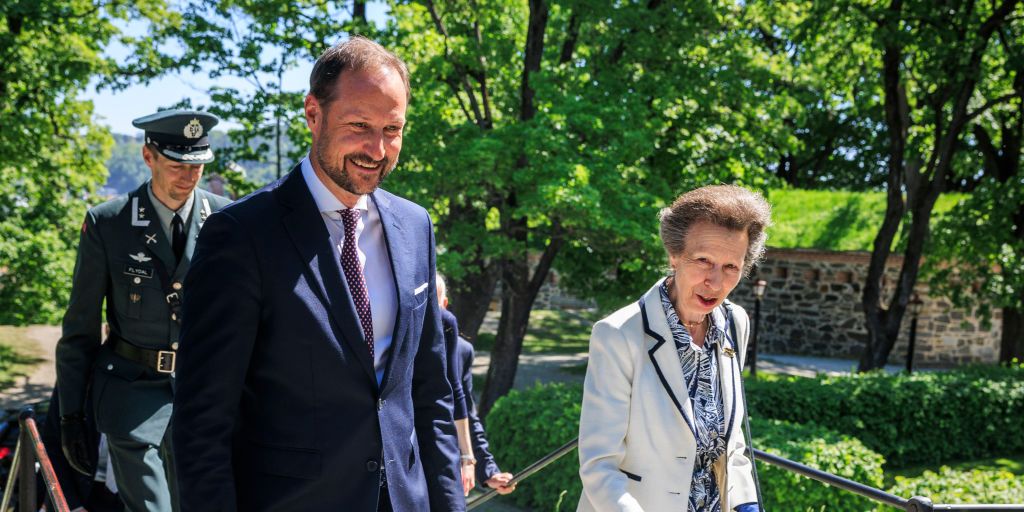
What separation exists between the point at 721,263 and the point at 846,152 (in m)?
30.7

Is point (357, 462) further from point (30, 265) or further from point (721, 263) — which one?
point (30, 265)

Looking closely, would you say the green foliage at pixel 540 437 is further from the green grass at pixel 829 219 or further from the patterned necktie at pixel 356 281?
the green grass at pixel 829 219

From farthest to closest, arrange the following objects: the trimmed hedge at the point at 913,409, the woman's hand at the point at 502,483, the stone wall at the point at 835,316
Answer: the stone wall at the point at 835,316
the trimmed hedge at the point at 913,409
the woman's hand at the point at 502,483

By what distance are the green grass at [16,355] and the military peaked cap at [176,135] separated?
12.6 m

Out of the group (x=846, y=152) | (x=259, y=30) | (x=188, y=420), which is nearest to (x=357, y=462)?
(x=188, y=420)

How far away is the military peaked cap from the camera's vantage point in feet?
12.3

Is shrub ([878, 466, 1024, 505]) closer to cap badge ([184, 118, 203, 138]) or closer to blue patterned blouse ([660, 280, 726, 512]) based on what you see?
blue patterned blouse ([660, 280, 726, 512])

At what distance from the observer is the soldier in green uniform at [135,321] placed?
11.7 feet

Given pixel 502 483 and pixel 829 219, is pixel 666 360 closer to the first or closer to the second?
pixel 502 483

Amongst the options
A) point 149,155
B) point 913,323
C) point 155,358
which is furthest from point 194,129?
point 913,323

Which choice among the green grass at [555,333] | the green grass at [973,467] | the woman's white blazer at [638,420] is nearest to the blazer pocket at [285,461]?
the woman's white blazer at [638,420]

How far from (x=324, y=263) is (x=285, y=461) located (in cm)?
49

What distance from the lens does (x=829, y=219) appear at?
22141mm

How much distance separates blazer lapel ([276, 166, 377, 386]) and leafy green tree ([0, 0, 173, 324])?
12.4m
